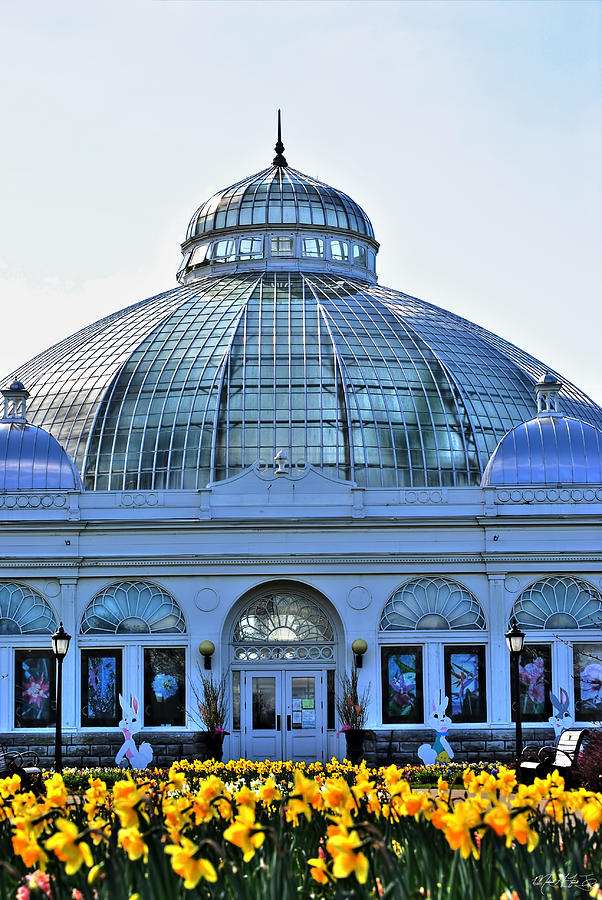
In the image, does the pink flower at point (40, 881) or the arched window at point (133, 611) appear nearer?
the pink flower at point (40, 881)

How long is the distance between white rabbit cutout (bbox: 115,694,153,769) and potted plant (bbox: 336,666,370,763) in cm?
466

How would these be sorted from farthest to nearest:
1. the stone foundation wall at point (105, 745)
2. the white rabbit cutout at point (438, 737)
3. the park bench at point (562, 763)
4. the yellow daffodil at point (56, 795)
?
the stone foundation wall at point (105, 745)
the white rabbit cutout at point (438, 737)
the park bench at point (562, 763)
the yellow daffodil at point (56, 795)

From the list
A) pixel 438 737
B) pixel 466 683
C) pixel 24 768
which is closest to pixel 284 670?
pixel 438 737

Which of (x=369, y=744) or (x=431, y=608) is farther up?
(x=431, y=608)

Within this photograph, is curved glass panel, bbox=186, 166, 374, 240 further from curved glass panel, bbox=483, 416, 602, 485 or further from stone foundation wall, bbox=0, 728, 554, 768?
stone foundation wall, bbox=0, 728, 554, 768

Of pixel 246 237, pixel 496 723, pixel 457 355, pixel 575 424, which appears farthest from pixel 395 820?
pixel 246 237

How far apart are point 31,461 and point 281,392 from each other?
726cm

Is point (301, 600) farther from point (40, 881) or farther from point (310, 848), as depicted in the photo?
point (40, 881)

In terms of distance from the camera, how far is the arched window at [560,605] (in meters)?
35.7

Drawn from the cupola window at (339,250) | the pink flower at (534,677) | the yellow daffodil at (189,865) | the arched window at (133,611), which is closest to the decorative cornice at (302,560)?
the arched window at (133,611)

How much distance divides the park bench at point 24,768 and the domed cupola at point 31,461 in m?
6.57

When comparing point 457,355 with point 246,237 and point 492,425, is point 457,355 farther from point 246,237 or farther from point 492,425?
point 246,237

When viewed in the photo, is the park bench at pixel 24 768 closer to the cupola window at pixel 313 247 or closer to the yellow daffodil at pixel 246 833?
the yellow daffodil at pixel 246 833

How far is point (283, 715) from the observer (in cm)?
3581
